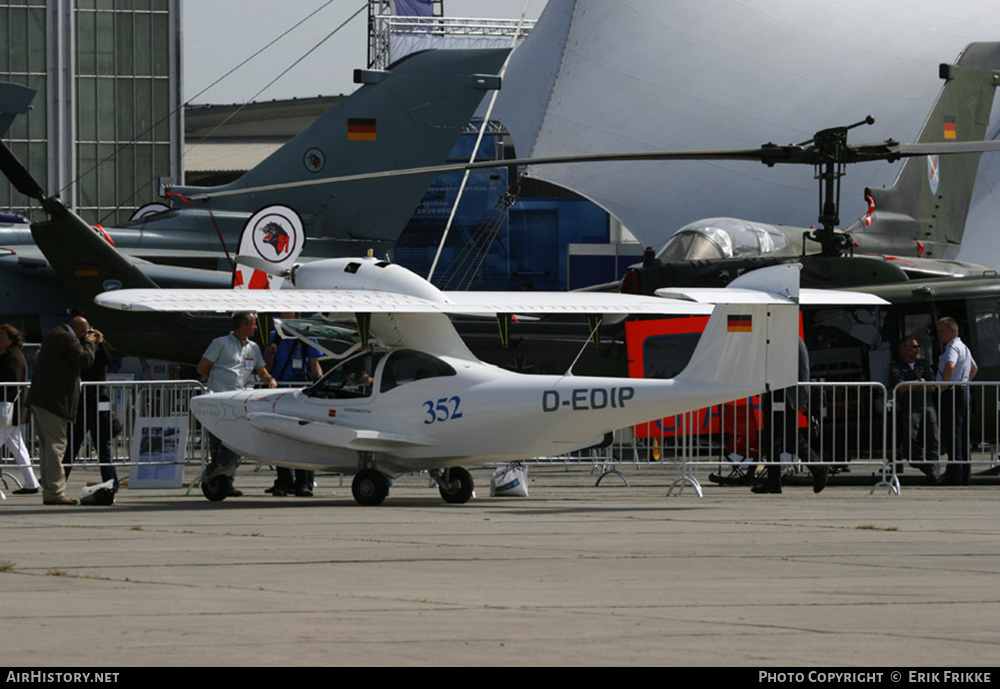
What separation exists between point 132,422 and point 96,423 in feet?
5.81

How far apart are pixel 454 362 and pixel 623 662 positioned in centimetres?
755

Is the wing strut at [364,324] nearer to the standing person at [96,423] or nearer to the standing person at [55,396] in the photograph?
the standing person at [55,396]

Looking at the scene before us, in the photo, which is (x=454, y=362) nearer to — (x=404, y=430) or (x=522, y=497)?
(x=404, y=430)

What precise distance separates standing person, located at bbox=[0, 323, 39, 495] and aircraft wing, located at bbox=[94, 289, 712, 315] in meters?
3.98

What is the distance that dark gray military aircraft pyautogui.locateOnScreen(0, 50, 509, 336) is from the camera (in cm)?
2941

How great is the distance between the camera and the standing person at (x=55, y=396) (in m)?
13.2

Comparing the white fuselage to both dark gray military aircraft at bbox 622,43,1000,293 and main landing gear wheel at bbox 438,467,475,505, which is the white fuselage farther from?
dark gray military aircraft at bbox 622,43,1000,293

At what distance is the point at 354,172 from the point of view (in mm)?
30188

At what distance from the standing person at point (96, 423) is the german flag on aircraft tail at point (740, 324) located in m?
5.86

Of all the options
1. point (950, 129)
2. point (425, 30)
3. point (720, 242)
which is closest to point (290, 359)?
point (720, 242)

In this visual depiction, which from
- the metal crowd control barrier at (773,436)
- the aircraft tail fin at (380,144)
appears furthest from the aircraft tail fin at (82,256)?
the metal crowd control barrier at (773,436)

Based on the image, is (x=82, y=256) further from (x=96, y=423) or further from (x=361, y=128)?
(x=361, y=128)

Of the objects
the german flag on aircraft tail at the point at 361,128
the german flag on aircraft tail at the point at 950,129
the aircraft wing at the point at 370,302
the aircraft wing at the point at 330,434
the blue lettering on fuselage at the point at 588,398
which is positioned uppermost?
the german flag on aircraft tail at the point at 361,128

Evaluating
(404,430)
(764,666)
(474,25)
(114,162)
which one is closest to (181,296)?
(404,430)
